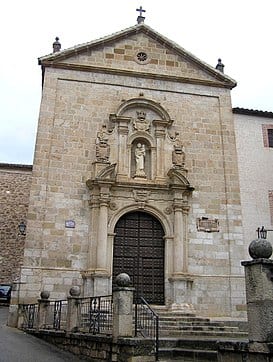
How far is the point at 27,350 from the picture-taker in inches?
358

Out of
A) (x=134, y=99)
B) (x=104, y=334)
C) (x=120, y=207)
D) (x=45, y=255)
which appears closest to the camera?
(x=104, y=334)

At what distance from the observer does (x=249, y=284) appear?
596cm

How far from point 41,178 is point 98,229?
2408mm

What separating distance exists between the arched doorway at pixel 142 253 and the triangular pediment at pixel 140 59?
17.6 ft

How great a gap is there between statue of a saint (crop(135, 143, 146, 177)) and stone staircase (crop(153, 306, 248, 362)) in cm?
430

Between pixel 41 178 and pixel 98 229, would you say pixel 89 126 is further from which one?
pixel 98 229

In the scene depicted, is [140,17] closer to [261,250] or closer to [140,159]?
[140,159]

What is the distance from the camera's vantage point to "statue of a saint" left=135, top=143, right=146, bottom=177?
14556 mm

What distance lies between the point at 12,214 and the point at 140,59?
12.6m

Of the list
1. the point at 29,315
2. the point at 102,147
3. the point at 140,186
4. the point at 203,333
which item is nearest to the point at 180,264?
the point at 140,186

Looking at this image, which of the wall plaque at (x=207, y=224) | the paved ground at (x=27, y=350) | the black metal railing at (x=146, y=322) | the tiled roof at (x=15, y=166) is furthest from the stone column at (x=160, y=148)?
the tiled roof at (x=15, y=166)

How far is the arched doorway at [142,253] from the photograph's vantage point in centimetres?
1360

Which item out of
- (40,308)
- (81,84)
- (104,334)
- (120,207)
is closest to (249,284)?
(104,334)

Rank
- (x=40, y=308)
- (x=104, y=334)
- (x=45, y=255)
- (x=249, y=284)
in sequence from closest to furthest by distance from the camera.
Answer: (x=249, y=284) < (x=104, y=334) < (x=40, y=308) < (x=45, y=255)
